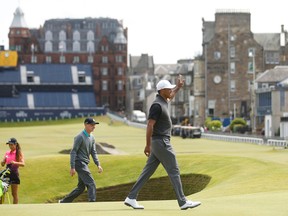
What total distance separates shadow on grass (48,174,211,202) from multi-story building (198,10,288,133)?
4817 inches

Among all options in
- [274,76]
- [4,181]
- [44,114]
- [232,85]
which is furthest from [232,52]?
[4,181]

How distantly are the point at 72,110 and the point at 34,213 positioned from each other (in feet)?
573

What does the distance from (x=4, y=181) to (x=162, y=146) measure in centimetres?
820

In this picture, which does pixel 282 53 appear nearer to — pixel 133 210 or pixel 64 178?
pixel 64 178

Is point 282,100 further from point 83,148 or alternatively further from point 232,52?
point 83,148

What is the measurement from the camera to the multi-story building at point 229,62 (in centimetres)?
16250

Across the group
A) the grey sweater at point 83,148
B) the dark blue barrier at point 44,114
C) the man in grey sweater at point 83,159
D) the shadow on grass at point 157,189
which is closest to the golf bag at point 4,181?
the man in grey sweater at point 83,159

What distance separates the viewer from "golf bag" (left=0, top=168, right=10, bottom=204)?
2606cm

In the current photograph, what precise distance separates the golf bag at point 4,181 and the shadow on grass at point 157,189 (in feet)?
26.3

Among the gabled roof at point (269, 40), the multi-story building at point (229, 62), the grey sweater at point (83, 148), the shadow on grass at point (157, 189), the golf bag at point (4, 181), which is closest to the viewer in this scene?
the golf bag at point (4, 181)

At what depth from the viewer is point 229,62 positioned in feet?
542

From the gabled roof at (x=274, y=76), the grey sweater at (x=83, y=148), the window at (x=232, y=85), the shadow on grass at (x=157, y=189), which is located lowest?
the window at (x=232, y=85)

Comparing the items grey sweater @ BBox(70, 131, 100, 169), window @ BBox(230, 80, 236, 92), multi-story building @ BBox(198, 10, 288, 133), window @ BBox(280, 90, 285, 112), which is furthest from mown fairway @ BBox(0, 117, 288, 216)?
window @ BBox(230, 80, 236, 92)

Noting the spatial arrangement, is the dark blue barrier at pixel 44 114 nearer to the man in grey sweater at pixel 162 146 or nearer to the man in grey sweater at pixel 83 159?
the man in grey sweater at pixel 83 159
